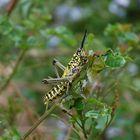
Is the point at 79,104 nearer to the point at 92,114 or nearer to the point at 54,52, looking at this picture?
the point at 92,114

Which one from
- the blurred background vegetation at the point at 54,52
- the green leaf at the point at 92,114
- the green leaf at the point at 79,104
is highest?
the green leaf at the point at 79,104

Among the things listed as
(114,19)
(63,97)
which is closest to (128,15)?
(114,19)

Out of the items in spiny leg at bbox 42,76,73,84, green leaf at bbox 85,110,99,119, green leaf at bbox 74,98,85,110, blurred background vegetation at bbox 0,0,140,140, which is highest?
spiny leg at bbox 42,76,73,84

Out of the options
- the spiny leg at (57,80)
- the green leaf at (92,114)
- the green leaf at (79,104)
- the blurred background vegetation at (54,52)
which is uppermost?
the spiny leg at (57,80)

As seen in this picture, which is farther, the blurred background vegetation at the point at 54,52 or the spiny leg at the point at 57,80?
the blurred background vegetation at the point at 54,52

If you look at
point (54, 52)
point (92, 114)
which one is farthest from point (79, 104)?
point (54, 52)

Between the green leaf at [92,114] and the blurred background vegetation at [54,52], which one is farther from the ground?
the green leaf at [92,114]

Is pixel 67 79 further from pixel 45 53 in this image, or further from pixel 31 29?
pixel 45 53

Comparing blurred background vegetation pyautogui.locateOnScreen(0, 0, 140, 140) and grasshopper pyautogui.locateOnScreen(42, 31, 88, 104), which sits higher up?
grasshopper pyautogui.locateOnScreen(42, 31, 88, 104)

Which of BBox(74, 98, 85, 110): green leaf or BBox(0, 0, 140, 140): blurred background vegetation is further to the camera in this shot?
BBox(0, 0, 140, 140): blurred background vegetation

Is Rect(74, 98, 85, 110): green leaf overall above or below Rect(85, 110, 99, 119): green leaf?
above
